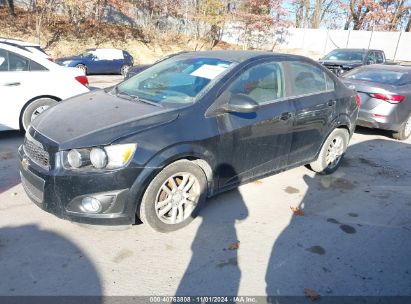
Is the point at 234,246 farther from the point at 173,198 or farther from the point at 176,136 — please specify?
the point at 176,136

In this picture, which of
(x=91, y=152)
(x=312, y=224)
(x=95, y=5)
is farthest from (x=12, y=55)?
(x=95, y=5)

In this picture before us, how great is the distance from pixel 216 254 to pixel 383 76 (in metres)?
6.13

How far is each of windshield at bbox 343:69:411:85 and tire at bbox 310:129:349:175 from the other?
9.36ft

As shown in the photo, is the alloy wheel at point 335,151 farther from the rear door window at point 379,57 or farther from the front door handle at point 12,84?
the rear door window at point 379,57

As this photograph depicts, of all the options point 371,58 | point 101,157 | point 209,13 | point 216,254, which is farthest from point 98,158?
point 209,13

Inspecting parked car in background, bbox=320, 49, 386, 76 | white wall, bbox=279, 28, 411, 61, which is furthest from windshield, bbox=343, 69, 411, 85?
white wall, bbox=279, 28, 411, 61

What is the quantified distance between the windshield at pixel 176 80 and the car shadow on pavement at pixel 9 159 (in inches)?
68.4

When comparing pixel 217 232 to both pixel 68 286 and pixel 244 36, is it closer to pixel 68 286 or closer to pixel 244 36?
pixel 68 286

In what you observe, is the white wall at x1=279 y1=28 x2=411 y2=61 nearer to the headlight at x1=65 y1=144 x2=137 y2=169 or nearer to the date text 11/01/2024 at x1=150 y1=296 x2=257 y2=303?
the headlight at x1=65 y1=144 x2=137 y2=169

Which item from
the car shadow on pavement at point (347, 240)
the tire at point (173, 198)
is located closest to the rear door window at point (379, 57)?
the car shadow on pavement at point (347, 240)

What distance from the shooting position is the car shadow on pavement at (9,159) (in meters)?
4.41

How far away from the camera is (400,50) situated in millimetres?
32938

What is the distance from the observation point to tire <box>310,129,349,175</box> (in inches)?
196

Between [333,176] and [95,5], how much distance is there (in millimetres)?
21115
